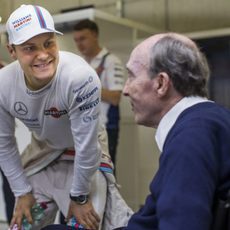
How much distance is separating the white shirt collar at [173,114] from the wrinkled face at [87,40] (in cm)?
196

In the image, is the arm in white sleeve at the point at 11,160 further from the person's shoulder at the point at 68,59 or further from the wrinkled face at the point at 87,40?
the wrinkled face at the point at 87,40

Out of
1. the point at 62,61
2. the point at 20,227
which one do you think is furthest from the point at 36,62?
the point at 20,227

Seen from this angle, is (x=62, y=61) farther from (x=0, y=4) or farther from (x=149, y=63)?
(x=0, y=4)

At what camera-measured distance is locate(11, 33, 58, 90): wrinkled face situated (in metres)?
1.58

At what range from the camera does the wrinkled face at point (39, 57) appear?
62.2 inches

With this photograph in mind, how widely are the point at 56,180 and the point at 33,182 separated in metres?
0.10

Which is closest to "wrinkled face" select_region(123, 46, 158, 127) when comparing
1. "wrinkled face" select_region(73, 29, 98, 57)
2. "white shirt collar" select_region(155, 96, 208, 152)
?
"white shirt collar" select_region(155, 96, 208, 152)

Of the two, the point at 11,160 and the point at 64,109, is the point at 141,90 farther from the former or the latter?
the point at 11,160

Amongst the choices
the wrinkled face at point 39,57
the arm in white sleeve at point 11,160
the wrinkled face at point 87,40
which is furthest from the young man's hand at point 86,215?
the wrinkled face at point 87,40

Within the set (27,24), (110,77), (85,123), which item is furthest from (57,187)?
(110,77)

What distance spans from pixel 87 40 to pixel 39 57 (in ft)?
5.00

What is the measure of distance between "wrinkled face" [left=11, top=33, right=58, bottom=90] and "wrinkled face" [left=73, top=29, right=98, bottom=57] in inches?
57.1

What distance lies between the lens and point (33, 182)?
194cm

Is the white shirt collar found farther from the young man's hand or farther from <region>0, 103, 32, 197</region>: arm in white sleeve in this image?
<region>0, 103, 32, 197</region>: arm in white sleeve
